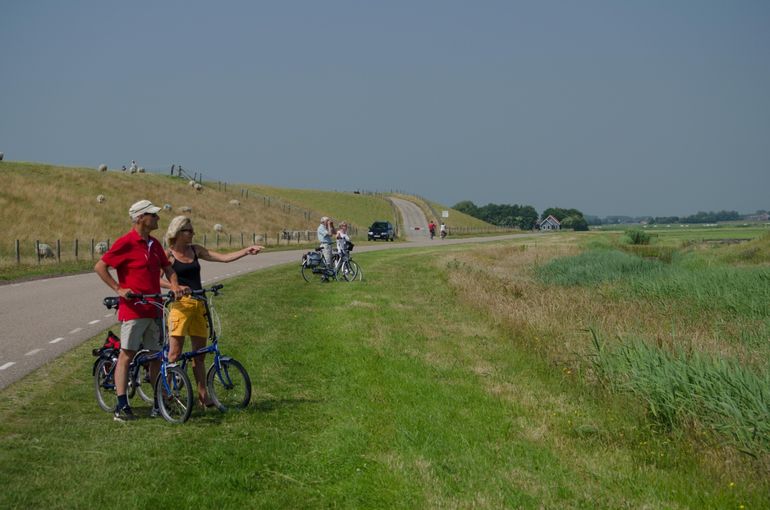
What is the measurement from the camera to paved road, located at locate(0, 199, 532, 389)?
41.1ft

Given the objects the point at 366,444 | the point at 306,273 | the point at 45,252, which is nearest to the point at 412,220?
the point at 45,252

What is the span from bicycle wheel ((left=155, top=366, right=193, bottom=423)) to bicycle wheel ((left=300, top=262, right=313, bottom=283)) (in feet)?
57.9

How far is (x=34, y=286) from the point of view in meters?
24.7

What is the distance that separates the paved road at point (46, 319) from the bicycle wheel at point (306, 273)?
9.33ft

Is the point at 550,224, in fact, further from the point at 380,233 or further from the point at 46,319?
the point at 46,319

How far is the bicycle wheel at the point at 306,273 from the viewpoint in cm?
2655

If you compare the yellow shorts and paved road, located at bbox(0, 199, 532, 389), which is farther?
paved road, located at bbox(0, 199, 532, 389)

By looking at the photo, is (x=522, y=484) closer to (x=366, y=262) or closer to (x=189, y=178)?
(x=366, y=262)

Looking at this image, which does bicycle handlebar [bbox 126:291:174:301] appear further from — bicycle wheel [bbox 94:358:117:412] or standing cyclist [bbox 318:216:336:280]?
standing cyclist [bbox 318:216:336:280]

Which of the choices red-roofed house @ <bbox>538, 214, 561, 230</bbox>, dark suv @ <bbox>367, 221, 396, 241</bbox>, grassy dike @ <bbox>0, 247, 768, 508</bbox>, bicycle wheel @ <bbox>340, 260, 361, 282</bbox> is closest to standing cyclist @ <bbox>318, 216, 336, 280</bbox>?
bicycle wheel @ <bbox>340, 260, 361, 282</bbox>

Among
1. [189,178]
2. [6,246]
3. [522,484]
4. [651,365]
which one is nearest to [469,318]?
[651,365]

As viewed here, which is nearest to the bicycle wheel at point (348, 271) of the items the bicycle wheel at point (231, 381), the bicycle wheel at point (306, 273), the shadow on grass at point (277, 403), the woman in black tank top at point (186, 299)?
the bicycle wheel at point (306, 273)

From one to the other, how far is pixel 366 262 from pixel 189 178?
65474 millimetres

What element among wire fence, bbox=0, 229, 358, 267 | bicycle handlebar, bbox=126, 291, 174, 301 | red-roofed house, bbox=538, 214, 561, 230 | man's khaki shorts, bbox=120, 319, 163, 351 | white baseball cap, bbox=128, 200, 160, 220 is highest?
white baseball cap, bbox=128, 200, 160, 220
